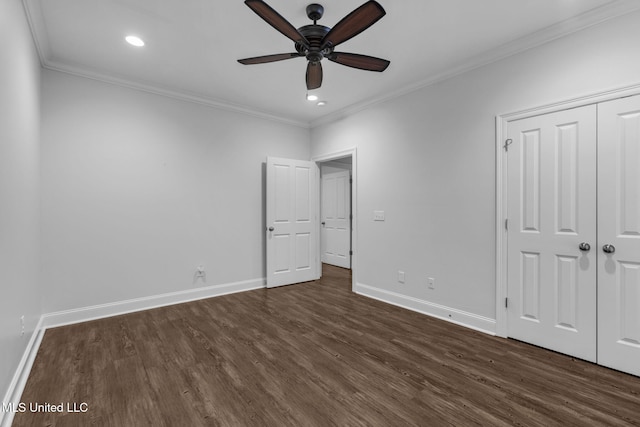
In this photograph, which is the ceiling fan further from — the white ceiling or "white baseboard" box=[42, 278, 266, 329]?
"white baseboard" box=[42, 278, 266, 329]

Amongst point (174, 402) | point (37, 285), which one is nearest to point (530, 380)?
point (174, 402)

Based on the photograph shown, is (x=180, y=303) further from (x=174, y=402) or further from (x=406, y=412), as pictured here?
(x=406, y=412)

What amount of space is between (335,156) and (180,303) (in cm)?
306

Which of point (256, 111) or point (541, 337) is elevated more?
point (256, 111)

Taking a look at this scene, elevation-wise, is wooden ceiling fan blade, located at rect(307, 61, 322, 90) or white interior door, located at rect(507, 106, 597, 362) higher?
wooden ceiling fan blade, located at rect(307, 61, 322, 90)

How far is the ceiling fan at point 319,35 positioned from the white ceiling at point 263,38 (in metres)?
0.19

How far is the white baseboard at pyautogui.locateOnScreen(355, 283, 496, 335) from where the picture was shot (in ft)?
9.70

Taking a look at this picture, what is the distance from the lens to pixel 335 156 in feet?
15.5

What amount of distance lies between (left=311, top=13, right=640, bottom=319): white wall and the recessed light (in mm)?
2750

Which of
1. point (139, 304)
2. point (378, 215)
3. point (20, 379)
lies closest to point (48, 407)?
point (20, 379)

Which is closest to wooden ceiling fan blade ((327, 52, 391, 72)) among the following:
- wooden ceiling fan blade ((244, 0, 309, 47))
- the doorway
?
wooden ceiling fan blade ((244, 0, 309, 47))

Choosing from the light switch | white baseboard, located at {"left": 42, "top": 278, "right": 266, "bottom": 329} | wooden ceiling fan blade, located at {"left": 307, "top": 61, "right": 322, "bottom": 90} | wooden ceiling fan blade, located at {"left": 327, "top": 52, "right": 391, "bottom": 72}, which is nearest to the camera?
wooden ceiling fan blade, located at {"left": 327, "top": 52, "right": 391, "bottom": 72}

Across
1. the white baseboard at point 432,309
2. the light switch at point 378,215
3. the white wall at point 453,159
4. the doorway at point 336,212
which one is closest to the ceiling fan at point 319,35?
the white wall at point 453,159

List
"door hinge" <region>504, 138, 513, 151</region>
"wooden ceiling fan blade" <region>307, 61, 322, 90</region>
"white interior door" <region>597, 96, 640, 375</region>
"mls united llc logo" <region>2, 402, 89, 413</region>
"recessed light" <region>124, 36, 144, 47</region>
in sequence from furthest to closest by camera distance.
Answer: "door hinge" <region>504, 138, 513, 151</region> → "recessed light" <region>124, 36, 144, 47</region> → "wooden ceiling fan blade" <region>307, 61, 322, 90</region> → "white interior door" <region>597, 96, 640, 375</region> → "mls united llc logo" <region>2, 402, 89, 413</region>
